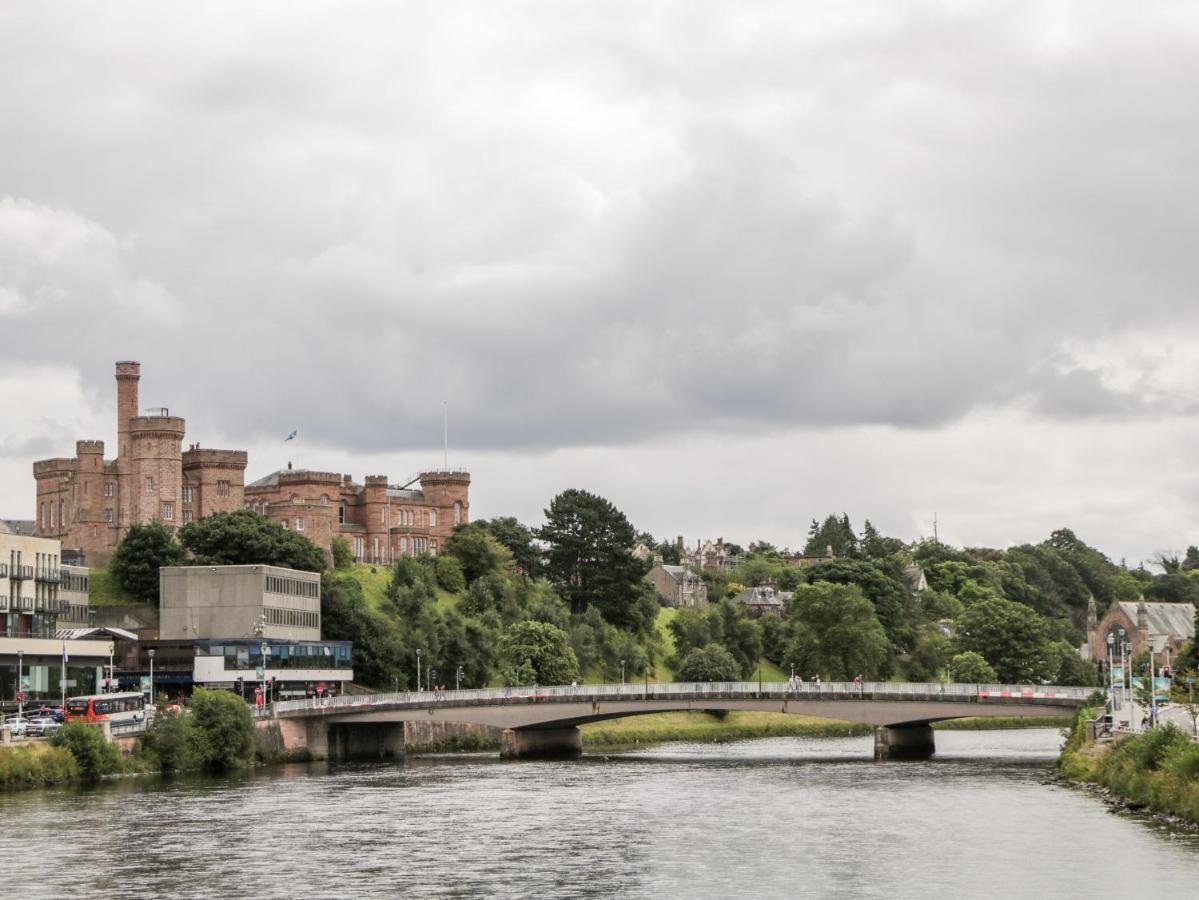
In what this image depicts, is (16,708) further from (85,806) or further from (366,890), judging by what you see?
(366,890)

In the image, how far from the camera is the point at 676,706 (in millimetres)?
129375

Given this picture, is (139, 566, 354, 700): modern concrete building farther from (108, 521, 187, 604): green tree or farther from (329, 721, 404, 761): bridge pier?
(329, 721, 404, 761): bridge pier

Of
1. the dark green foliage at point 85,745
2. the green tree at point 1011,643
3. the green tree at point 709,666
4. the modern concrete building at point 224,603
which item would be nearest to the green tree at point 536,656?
the modern concrete building at point 224,603

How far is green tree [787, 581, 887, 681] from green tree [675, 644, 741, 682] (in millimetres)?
7812

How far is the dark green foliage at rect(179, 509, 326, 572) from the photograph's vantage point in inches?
6531

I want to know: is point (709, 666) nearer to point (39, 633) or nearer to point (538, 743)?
point (538, 743)

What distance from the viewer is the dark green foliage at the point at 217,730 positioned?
364 feet

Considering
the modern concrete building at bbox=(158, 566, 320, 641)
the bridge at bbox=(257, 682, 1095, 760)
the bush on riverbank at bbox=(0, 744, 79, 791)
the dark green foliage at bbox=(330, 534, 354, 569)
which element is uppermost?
the dark green foliage at bbox=(330, 534, 354, 569)

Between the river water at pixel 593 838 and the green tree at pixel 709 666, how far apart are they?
77.2 m

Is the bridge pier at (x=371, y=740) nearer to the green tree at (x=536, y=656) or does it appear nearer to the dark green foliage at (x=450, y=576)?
the green tree at (x=536, y=656)

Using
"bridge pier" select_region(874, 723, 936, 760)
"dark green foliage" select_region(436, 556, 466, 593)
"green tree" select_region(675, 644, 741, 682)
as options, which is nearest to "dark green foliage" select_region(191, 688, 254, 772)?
"bridge pier" select_region(874, 723, 936, 760)

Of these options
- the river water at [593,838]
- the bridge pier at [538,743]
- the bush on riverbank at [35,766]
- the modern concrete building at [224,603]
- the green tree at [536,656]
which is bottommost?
the river water at [593,838]

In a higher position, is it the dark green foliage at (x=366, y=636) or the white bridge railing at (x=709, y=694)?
the dark green foliage at (x=366, y=636)

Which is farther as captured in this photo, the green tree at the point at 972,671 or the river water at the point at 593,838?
the green tree at the point at 972,671
